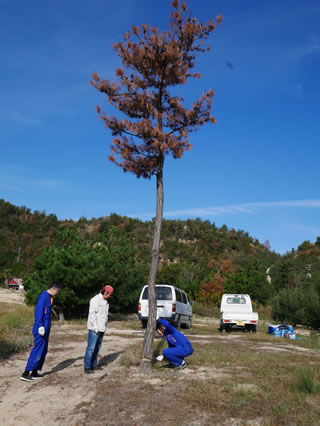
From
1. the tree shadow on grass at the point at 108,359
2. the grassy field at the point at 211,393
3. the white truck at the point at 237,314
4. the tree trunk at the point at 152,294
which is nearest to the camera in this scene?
the grassy field at the point at 211,393

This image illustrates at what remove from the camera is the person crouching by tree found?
25.1 ft

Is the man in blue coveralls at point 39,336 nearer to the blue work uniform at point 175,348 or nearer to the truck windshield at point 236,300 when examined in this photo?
the blue work uniform at point 175,348

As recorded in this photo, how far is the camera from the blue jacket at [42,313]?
7.16 metres

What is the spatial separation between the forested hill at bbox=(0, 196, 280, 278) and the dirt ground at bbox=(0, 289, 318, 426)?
51.0 m

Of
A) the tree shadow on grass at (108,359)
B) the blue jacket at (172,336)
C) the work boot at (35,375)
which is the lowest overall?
the work boot at (35,375)

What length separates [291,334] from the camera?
54.3 feet

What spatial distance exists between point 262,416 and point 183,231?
68.5 m

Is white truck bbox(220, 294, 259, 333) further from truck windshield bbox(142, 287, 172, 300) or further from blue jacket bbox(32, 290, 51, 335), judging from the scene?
blue jacket bbox(32, 290, 51, 335)

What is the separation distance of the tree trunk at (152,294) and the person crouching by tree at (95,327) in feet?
2.88

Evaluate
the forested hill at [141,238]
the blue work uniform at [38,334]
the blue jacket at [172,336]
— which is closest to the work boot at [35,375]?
the blue work uniform at [38,334]

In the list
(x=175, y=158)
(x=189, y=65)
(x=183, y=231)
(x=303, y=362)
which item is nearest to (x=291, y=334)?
(x=303, y=362)

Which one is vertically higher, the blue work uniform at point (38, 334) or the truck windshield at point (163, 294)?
the truck windshield at point (163, 294)

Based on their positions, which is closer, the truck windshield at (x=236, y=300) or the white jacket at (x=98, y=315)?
the white jacket at (x=98, y=315)

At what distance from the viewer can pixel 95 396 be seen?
6.04 m
